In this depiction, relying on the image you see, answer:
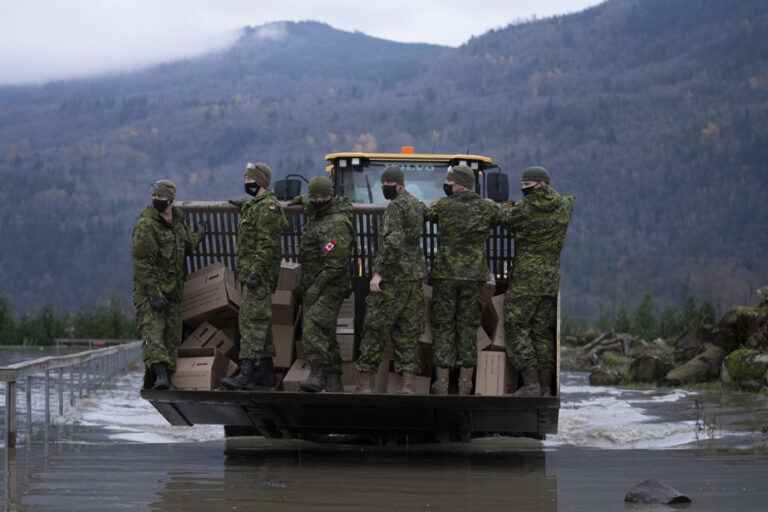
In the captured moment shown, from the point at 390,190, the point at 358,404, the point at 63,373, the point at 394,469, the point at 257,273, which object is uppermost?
the point at 390,190

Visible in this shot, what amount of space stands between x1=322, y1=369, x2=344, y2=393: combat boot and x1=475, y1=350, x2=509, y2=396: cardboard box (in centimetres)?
116

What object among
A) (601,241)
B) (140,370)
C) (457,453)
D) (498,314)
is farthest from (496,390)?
(601,241)

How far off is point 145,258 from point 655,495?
494 cm

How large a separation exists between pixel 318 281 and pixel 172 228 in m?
1.35

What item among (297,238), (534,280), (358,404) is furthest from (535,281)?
(297,238)

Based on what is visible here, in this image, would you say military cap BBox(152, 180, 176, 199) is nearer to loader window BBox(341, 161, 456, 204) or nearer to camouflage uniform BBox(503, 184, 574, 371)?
camouflage uniform BBox(503, 184, 574, 371)

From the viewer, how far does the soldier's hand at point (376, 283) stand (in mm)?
12617

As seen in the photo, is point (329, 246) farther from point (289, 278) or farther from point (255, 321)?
point (255, 321)

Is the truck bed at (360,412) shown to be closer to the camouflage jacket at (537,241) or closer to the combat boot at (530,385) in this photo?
the combat boot at (530,385)

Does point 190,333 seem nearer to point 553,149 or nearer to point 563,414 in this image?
point 563,414

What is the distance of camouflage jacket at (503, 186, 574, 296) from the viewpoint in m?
13.0

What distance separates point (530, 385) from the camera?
1278 centimetres

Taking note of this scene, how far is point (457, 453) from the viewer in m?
14.4

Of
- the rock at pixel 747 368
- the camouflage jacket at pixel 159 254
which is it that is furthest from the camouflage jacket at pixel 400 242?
the rock at pixel 747 368
